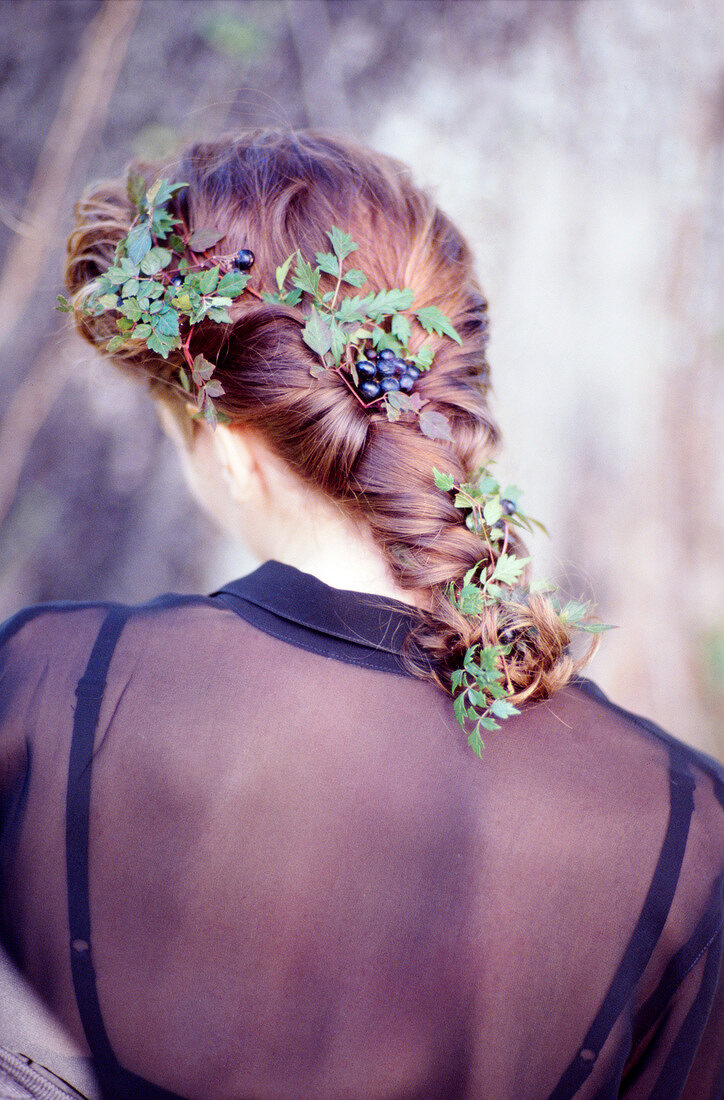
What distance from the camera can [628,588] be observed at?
2.11 m

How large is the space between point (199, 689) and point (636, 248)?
1.65 m

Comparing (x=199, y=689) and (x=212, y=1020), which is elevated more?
(x=199, y=689)

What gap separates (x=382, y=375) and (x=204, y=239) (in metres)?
0.29

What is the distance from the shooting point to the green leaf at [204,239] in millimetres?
974

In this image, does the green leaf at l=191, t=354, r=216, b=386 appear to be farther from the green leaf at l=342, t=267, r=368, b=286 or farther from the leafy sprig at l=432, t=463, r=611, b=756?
the leafy sprig at l=432, t=463, r=611, b=756

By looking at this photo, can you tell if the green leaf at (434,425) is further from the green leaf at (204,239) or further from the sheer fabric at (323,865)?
the green leaf at (204,239)

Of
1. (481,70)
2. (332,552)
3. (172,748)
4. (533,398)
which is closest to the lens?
(172,748)

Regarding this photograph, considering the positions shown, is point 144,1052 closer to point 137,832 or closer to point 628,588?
point 137,832

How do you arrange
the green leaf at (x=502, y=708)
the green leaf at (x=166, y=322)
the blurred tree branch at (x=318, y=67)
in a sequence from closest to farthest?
the green leaf at (x=502, y=708)
the green leaf at (x=166, y=322)
the blurred tree branch at (x=318, y=67)

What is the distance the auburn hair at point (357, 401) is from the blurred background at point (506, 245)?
100cm

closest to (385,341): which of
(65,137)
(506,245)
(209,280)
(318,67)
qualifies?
(209,280)

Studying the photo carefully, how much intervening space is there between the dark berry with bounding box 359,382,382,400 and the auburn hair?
0.8 inches

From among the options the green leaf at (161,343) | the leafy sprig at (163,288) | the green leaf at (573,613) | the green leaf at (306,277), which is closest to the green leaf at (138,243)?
the leafy sprig at (163,288)

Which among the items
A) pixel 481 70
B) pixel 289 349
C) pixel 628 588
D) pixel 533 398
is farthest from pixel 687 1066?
pixel 481 70
